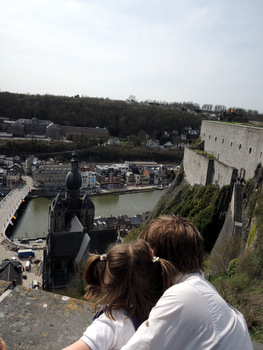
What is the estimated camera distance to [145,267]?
105cm

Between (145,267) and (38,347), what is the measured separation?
26.4 inches

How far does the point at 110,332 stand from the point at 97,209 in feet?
76.7

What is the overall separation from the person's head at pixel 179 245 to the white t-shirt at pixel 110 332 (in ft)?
0.87

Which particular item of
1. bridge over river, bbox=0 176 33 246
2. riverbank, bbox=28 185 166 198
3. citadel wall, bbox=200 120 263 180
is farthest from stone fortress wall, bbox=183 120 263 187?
riverbank, bbox=28 185 166 198

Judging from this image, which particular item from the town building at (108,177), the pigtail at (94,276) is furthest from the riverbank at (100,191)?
the pigtail at (94,276)

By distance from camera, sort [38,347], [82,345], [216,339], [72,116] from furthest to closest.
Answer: [72,116], [38,347], [82,345], [216,339]

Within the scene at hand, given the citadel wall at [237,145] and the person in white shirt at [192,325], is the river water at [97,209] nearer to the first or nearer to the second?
the citadel wall at [237,145]

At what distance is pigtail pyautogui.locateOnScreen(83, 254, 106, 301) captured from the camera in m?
1.16

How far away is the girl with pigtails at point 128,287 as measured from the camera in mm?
1012

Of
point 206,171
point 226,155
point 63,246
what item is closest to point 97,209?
point 63,246

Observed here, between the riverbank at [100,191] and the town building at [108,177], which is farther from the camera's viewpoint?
the town building at [108,177]

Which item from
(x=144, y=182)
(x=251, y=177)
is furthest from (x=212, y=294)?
(x=144, y=182)

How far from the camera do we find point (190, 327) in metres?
0.86

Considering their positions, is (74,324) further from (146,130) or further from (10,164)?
(146,130)
